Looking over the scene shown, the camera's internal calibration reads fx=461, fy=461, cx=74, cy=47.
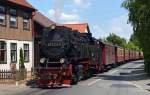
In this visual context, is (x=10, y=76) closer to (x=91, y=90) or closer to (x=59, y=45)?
(x=59, y=45)

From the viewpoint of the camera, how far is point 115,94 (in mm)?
22844

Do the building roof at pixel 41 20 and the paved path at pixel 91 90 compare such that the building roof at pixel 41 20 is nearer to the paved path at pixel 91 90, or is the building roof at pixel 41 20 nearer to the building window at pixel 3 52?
the building window at pixel 3 52

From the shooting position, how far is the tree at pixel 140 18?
120 feet

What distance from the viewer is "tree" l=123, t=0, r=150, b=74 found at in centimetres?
3651

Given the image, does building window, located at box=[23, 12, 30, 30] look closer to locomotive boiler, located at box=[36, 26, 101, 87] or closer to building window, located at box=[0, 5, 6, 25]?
building window, located at box=[0, 5, 6, 25]

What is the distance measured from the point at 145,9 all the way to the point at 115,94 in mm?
15063

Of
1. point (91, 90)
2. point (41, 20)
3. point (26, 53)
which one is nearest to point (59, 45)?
point (91, 90)

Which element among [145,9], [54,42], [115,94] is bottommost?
[115,94]

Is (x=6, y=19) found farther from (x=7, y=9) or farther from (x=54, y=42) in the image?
(x=54, y=42)

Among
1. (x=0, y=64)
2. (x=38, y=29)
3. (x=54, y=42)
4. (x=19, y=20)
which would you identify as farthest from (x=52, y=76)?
(x=38, y=29)

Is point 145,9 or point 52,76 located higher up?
point 145,9

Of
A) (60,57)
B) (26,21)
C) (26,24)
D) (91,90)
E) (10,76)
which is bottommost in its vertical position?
(91,90)

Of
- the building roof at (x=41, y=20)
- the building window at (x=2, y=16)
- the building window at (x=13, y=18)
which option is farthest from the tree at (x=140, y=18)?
the building roof at (x=41, y=20)

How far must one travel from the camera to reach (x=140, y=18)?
3747 cm
